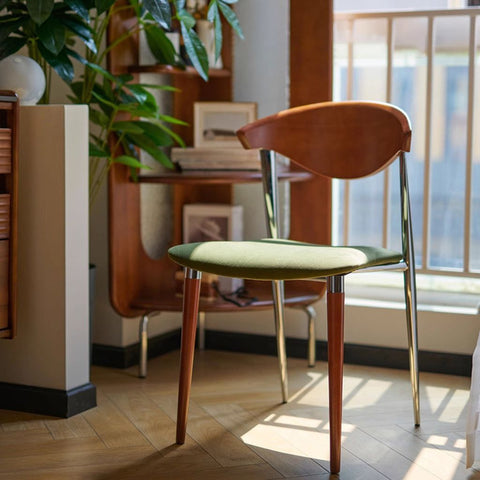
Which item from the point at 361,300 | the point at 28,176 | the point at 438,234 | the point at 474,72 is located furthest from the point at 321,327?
the point at 28,176

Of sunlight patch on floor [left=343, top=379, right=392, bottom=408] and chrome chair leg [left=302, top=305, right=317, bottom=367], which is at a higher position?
chrome chair leg [left=302, top=305, right=317, bottom=367]

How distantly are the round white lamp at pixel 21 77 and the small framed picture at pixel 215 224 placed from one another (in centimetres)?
73

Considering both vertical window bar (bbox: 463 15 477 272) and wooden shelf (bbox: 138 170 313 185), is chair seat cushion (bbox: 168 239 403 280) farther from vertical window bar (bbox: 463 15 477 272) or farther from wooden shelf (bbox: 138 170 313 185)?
vertical window bar (bbox: 463 15 477 272)

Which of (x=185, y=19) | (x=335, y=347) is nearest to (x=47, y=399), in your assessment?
(x=335, y=347)

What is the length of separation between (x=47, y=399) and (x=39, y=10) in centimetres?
95

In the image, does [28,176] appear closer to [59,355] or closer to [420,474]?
[59,355]

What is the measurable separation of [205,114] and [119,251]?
511 millimetres

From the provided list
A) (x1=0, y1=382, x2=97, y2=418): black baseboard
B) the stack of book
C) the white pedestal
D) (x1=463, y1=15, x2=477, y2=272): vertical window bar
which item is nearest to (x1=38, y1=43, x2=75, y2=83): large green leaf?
the white pedestal

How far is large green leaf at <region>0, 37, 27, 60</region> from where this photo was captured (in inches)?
83.4

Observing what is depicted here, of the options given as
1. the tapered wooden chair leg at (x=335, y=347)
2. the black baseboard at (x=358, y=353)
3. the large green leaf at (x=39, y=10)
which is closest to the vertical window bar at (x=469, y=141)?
the black baseboard at (x=358, y=353)

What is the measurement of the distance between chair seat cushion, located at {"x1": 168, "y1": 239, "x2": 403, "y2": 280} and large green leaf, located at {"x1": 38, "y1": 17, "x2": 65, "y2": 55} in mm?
623

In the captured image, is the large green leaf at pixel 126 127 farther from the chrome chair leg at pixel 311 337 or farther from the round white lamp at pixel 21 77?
the chrome chair leg at pixel 311 337

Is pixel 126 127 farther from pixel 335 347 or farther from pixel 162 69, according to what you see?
pixel 335 347

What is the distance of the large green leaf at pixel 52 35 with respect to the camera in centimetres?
209
